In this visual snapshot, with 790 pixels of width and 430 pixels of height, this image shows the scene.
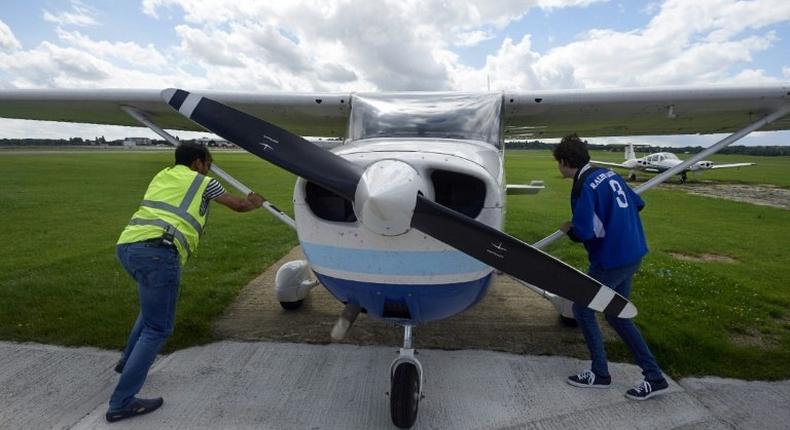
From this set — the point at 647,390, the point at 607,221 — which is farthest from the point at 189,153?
the point at 647,390

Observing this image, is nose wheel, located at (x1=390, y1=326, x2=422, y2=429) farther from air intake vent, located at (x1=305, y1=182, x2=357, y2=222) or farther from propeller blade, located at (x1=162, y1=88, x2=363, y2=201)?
propeller blade, located at (x1=162, y1=88, x2=363, y2=201)

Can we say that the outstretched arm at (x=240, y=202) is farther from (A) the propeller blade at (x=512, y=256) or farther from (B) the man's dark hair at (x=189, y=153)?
(A) the propeller blade at (x=512, y=256)

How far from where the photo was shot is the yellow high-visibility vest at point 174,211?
2832mm

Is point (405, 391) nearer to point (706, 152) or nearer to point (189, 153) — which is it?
point (189, 153)

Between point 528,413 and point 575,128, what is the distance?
4.02m

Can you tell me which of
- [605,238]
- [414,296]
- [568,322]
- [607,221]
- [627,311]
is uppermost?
[607,221]

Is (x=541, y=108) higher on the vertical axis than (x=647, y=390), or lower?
higher

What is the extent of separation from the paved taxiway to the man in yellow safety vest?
22 cm

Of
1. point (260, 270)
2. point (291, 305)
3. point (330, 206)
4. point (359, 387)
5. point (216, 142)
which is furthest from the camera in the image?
point (260, 270)

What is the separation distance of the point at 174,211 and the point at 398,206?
1559 millimetres

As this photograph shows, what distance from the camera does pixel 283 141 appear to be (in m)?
2.41

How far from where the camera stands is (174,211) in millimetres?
2881

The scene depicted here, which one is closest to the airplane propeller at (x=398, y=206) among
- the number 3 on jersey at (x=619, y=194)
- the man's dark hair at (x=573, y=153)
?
the number 3 on jersey at (x=619, y=194)

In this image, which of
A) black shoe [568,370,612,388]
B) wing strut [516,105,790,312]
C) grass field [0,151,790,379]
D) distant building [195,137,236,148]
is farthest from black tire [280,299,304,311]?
black shoe [568,370,612,388]
